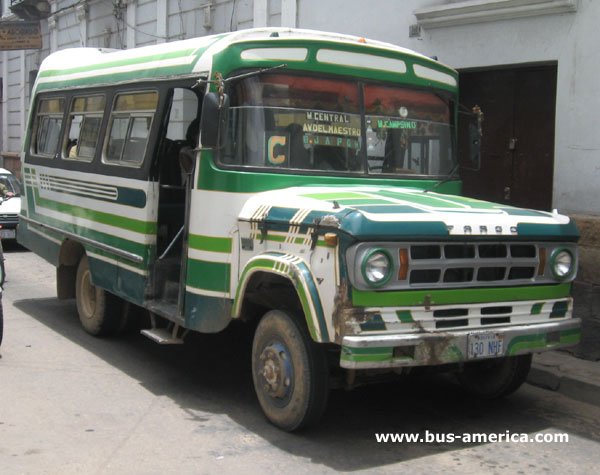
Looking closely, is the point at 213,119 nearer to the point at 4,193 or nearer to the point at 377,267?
the point at 377,267

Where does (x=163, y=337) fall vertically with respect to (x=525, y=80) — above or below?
below

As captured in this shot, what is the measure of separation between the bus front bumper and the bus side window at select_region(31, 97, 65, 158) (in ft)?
17.5

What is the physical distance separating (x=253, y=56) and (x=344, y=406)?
267cm

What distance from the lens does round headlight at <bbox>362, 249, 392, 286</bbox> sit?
4645mm

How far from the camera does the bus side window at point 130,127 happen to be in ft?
22.6

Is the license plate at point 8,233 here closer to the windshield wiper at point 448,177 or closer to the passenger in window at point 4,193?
the passenger in window at point 4,193

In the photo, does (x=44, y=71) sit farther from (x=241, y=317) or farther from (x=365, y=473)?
(x=365, y=473)

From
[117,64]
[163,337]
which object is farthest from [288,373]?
[117,64]

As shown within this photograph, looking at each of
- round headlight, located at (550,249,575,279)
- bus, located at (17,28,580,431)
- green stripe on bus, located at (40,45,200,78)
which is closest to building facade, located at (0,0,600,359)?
bus, located at (17,28,580,431)

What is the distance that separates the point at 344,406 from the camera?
19.7 ft

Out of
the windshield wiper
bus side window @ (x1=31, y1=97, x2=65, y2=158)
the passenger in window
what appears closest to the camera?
the windshield wiper

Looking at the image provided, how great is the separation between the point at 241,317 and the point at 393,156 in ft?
5.87

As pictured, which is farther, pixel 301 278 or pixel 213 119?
pixel 213 119

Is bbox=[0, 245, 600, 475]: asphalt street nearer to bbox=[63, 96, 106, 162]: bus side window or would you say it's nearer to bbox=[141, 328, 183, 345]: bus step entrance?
bbox=[141, 328, 183, 345]: bus step entrance
